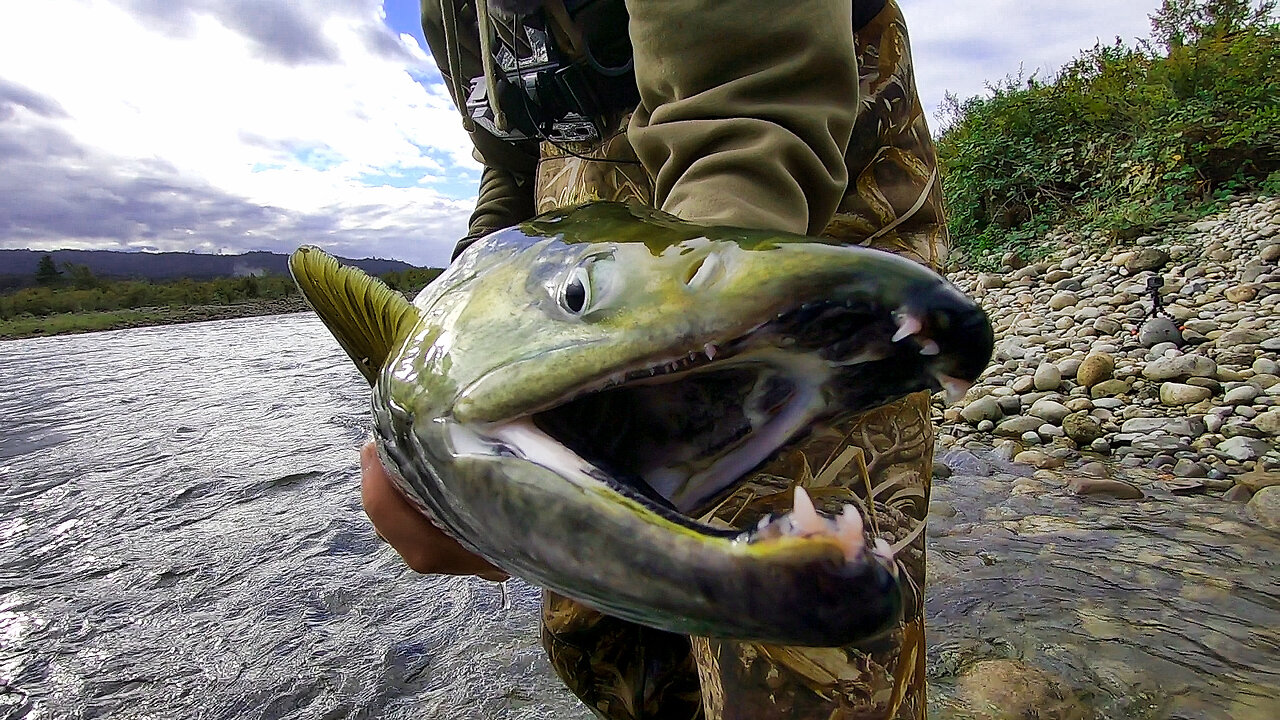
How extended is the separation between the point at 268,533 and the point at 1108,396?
5896mm

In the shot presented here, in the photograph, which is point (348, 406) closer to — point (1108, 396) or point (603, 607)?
point (1108, 396)

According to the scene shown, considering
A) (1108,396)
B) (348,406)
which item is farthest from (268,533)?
(1108,396)

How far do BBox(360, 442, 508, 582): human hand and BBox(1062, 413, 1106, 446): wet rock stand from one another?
4.98 m

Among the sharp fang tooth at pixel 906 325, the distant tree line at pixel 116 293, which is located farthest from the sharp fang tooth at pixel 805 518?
the distant tree line at pixel 116 293

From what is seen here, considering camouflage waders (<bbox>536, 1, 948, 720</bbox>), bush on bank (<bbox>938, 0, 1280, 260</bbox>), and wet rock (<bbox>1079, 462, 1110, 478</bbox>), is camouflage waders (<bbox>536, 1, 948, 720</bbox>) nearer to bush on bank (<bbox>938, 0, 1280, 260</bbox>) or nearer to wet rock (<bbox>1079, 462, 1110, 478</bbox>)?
wet rock (<bbox>1079, 462, 1110, 478</bbox>)

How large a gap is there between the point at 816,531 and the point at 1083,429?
5.23 metres

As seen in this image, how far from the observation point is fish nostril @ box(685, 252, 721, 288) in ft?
2.40

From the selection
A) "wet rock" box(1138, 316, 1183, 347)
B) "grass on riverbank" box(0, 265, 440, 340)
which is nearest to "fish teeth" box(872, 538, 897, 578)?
"wet rock" box(1138, 316, 1183, 347)

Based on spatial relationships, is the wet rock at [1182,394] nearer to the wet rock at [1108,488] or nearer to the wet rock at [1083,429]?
the wet rock at [1083,429]

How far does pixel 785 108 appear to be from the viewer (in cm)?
107

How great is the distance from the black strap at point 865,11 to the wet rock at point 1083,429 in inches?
173

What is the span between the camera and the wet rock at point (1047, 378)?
5867 millimetres

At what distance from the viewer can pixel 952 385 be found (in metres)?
0.77

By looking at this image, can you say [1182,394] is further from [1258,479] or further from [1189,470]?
[1258,479]
